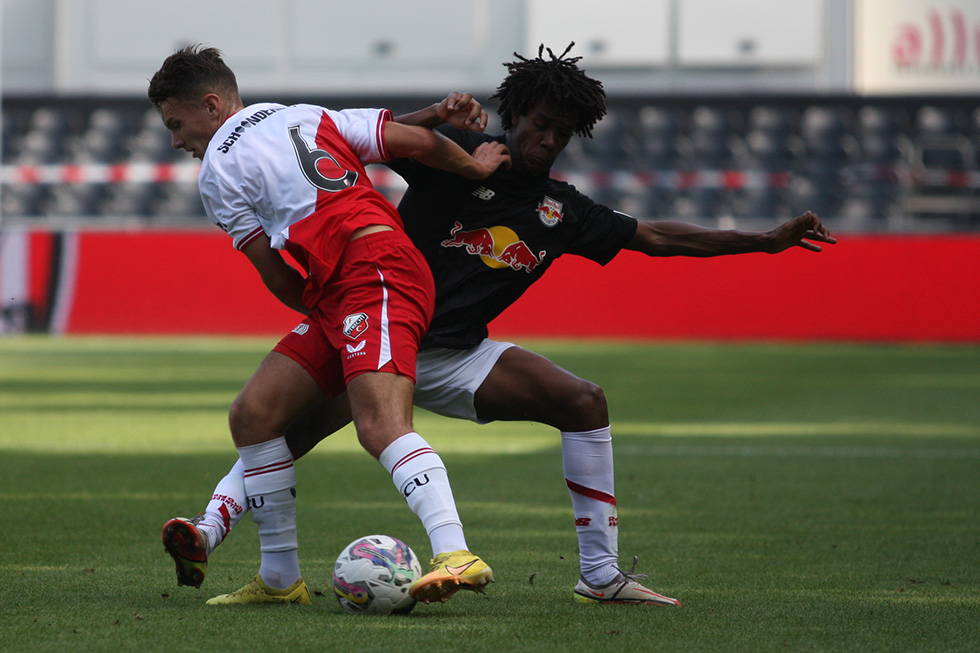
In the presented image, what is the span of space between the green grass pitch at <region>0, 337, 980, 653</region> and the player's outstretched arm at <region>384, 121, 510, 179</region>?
1.42m

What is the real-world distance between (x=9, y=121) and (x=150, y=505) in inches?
842

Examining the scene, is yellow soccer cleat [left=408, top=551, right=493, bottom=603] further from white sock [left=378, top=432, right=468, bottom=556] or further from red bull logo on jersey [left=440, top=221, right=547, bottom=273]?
red bull logo on jersey [left=440, top=221, right=547, bottom=273]

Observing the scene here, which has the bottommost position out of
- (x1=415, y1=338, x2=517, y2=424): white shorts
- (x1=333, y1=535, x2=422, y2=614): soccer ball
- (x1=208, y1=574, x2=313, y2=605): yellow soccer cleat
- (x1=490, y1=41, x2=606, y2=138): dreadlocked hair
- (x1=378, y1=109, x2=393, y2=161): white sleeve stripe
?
(x1=208, y1=574, x2=313, y2=605): yellow soccer cleat

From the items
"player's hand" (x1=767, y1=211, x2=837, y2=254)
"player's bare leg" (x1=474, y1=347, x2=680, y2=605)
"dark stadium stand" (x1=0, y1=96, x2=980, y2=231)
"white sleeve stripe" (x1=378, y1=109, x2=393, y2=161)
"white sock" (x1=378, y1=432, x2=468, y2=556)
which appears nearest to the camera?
"white sock" (x1=378, y1=432, x2=468, y2=556)

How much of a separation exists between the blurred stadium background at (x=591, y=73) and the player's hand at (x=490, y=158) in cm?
1429

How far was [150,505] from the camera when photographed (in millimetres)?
6812

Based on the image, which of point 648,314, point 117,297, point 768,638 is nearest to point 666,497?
point 768,638

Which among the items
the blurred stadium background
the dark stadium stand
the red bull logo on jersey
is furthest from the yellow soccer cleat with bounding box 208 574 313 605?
the dark stadium stand

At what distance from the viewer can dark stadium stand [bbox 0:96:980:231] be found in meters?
22.2

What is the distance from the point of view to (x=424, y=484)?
13.3ft

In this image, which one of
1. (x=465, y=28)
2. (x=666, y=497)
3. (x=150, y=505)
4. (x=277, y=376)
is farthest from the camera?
(x=465, y=28)

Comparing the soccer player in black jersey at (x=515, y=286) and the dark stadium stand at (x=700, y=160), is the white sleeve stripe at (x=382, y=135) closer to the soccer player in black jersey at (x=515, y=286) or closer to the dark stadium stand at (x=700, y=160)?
the soccer player in black jersey at (x=515, y=286)

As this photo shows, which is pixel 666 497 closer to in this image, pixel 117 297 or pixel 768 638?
pixel 768 638

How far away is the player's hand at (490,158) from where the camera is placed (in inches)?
179
